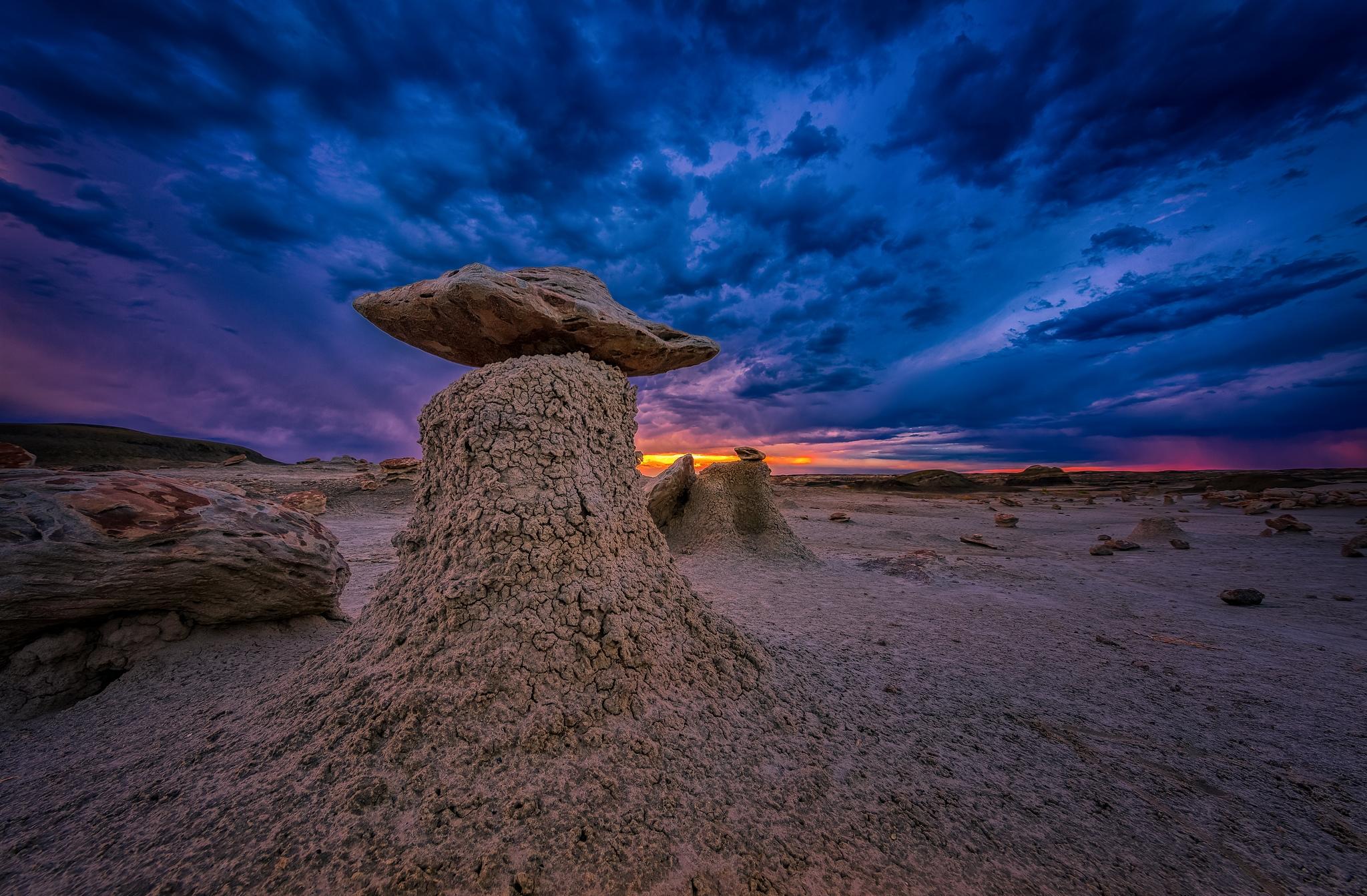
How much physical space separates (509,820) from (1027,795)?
238 cm

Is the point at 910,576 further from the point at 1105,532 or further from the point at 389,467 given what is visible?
the point at 389,467

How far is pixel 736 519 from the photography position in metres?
9.32

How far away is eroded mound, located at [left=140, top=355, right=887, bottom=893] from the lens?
5.60ft

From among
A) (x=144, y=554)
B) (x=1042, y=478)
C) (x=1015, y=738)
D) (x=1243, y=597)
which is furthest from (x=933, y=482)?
(x=144, y=554)

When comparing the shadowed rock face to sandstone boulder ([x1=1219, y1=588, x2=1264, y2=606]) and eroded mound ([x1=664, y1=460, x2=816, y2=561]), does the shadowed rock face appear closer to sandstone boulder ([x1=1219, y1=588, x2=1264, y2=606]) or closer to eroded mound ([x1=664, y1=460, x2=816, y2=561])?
eroded mound ([x1=664, y1=460, x2=816, y2=561])

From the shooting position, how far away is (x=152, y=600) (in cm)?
342

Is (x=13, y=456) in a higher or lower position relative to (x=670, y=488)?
higher

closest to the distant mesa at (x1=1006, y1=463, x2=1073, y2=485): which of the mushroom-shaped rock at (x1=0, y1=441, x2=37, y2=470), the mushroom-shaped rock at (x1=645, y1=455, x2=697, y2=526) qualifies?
the mushroom-shaped rock at (x1=645, y1=455, x2=697, y2=526)

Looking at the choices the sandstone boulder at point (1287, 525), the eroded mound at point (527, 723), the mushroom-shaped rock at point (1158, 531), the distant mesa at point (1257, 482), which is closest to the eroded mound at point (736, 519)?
the eroded mound at point (527, 723)

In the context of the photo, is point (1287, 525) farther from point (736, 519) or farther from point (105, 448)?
point (105, 448)

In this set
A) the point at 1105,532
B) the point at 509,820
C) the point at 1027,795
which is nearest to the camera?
the point at 509,820

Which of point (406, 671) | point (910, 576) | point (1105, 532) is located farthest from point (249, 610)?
point (1105, 532)

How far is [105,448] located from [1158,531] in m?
40.1

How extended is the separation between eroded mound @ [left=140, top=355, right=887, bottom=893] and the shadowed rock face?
4.33ft
